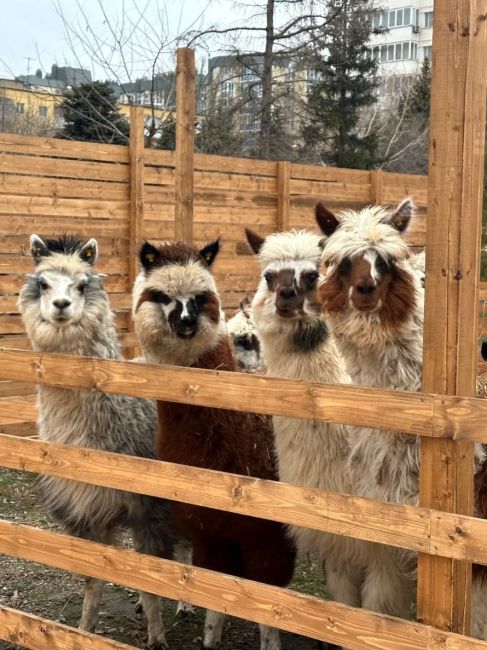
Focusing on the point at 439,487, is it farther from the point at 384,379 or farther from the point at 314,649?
the point at 314,649

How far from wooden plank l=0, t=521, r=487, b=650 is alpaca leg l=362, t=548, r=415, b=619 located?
0.83 meters

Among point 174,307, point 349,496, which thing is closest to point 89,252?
point 174,307

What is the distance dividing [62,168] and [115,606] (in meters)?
4.64

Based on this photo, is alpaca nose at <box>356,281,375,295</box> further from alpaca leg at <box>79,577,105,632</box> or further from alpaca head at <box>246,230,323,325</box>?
alpaca leg at <box>79,577,105,632</box>

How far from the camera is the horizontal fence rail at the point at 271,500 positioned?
8.55ft

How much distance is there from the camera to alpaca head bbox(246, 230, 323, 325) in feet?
13.4

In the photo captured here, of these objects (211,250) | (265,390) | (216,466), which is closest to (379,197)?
(211,250)

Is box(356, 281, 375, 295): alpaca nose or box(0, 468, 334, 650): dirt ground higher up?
box(356, 281, 375, 295): alpaca nose

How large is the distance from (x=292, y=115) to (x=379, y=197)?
8.61 m

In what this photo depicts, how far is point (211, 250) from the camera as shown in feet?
16.1

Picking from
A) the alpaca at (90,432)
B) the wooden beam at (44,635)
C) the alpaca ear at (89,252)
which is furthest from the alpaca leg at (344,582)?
the alpaca ear at (89,252)

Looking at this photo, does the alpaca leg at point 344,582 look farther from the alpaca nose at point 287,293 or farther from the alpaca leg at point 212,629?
the alpaca nose at point 287,293

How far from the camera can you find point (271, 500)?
301cm

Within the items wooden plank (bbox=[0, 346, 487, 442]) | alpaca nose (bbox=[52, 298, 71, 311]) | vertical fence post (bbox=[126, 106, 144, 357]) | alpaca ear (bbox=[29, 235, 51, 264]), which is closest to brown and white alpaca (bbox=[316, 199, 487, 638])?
wooden plank (bbox=[0, 346, 487, 442])
